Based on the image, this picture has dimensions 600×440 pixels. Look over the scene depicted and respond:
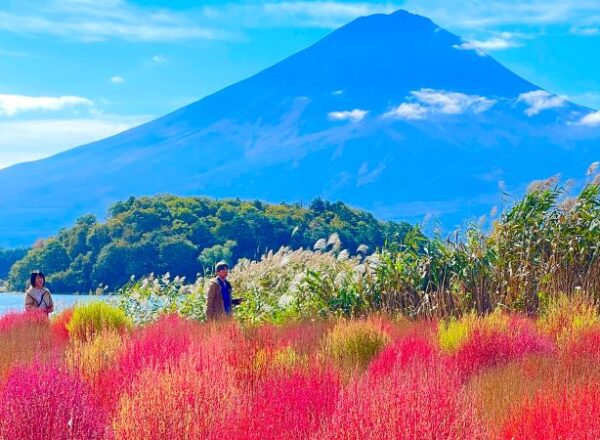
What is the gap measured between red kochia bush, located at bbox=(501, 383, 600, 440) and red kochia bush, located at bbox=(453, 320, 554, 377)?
3174 millimetres


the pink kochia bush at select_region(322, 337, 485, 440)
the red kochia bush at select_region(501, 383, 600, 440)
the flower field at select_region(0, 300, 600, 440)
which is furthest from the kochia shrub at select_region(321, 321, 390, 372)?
the pink kochia bush at select_region(322, 337, 485, 440)

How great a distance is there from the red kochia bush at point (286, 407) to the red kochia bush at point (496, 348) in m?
2.47

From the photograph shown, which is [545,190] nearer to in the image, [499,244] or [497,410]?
[499,244]

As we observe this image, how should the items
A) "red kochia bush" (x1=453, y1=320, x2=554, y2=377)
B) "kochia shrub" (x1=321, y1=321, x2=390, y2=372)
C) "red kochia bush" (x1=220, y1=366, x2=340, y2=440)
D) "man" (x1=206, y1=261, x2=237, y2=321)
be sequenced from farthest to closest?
"man" (x1=206, y1=261, x2=237, y2=321)
"kochia shrub" (x1=321, y1=321, x2=390, y2=372)
"red kochia bush" (x1=453, y1=320, x2=554, y2=377)
"red kochia bush" (x1=220, y1=366, x2=340, y2=440)

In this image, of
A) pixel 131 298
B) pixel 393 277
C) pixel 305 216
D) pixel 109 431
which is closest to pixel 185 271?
pixel 305 216

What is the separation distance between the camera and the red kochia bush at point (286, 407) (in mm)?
5652

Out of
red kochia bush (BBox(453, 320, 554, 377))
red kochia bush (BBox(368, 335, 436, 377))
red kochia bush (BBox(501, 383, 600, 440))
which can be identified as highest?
red kochia bush (BBox(501, 383, 600, 440))

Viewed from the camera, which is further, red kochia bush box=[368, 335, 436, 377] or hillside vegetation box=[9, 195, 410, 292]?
hillside vegetation box=[9, 195, 410, 292]

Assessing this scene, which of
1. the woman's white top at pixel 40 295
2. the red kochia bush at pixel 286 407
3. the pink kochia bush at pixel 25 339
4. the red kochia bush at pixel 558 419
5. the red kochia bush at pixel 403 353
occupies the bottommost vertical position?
the red kochia bush at pixel 403 353

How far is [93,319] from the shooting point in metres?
13.2

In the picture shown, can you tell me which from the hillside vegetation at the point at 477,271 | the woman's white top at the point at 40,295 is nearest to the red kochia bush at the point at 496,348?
the hillside vegetation at the point at 477,271

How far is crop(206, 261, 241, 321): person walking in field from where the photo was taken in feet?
43.6

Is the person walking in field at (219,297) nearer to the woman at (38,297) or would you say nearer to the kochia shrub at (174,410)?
the woman at (38,297)

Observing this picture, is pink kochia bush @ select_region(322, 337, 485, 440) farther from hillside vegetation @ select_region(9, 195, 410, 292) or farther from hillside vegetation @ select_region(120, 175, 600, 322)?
hillside vegetation @ select_region(9, 195, 410, 292)
